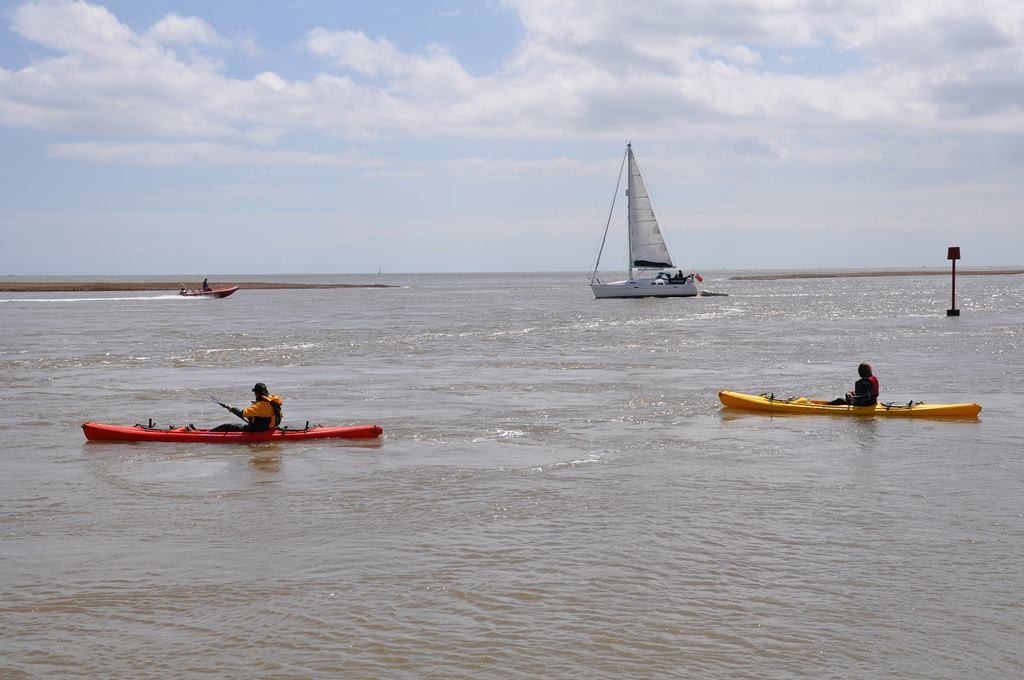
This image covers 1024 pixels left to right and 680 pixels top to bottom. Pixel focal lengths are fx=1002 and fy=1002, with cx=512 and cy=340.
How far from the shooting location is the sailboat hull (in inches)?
3364

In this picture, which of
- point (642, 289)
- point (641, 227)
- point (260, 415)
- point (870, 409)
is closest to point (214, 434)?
point (260, 415)

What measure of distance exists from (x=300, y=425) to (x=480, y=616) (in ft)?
38.7

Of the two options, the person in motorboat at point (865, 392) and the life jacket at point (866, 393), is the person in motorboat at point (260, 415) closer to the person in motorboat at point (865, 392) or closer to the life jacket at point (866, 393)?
the person in motorboat at point (865, 392)

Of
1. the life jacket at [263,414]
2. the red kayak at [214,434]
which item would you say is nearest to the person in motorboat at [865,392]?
the red kayak at [214,434]

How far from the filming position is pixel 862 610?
8.86 m

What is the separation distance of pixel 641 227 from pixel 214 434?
6631 centimetres

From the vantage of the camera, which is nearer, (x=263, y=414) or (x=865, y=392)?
(x=263, y=414)

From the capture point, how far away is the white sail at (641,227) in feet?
266

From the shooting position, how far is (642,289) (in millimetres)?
85375

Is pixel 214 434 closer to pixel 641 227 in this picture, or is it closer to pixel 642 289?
pixel 641 227

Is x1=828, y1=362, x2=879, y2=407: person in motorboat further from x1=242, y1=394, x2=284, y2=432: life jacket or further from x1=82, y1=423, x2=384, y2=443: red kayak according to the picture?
x1=242, y1=394, x2=284, y2=432: life jacket

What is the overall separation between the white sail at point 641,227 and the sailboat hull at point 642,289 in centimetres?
359

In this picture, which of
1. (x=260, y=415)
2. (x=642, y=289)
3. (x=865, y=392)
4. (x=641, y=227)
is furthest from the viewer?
(x=642, y=289)

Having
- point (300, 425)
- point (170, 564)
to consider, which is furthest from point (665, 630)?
point (300, 425)
